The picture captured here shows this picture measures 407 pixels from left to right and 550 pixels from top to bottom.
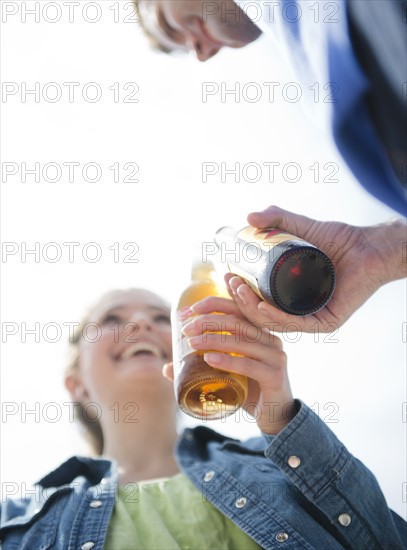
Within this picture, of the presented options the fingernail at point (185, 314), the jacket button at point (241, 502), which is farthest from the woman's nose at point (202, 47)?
the jacket button at point (241, 502)

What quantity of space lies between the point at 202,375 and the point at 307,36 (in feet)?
1.90

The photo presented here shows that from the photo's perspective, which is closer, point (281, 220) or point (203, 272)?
point (281, 220)

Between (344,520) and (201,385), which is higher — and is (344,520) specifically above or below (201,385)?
below

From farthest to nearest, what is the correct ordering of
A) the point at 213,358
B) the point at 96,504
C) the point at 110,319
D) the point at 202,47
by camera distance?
the point at 110,319
the point at 202,47
the point at 96,504
the point at 213,358

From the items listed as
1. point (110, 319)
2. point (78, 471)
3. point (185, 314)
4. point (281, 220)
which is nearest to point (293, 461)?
point (185, 314)

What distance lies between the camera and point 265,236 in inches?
40.5

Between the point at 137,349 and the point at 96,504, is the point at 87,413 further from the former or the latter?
the point at 96,504

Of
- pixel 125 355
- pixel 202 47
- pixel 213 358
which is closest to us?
pixel 213 358

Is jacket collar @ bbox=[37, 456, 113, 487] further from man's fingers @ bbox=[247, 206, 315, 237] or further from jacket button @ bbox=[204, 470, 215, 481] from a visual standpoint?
man's fingers @ bbox=[247, 206, 315, 237]

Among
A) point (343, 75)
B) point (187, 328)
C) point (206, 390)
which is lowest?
point (206, 390)

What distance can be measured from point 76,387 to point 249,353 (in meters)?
1.03

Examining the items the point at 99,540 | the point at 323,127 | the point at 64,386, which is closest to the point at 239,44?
the point at 323,127

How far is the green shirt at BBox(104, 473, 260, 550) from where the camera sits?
46.9 inches

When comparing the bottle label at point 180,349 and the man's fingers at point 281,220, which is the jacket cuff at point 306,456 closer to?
the bottle label at point 180,349
